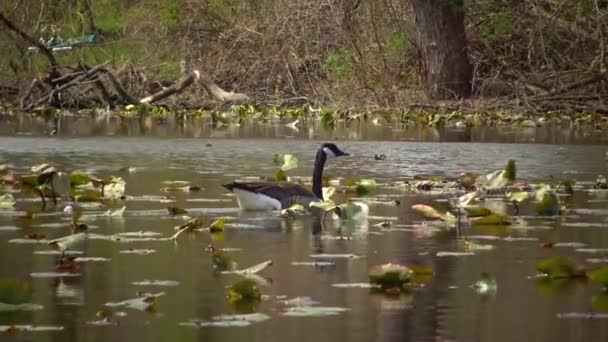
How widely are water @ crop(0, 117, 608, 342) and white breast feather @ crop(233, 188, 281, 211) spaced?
4.6 inches

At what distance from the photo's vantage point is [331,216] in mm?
11109

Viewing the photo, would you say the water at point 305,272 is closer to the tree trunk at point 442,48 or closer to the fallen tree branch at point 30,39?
the fallen tree branch at point 30,39

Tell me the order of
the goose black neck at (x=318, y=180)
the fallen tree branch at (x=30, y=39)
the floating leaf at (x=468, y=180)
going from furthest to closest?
the fallen tree branch at (x=30, y=39) → the floating leaf at (x=468, y=180) → the goose black neck at (x=318, y=180)

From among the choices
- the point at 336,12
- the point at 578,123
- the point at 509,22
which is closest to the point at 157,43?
the point at 336,12

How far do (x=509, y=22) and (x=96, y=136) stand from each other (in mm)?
9960

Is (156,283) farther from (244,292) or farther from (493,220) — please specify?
(493,220)

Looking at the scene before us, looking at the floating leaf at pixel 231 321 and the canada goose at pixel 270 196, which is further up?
the canada goose at pixel 270 196

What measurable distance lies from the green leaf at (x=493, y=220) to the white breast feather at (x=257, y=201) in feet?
5.10

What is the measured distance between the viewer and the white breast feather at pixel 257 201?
438 inches

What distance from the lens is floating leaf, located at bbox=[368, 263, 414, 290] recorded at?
7410mm

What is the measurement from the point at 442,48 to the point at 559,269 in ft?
65.7

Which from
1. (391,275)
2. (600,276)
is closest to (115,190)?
(391,275)

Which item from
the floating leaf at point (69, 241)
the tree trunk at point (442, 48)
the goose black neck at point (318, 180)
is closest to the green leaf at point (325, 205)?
the goose black neck at point (318, 180)

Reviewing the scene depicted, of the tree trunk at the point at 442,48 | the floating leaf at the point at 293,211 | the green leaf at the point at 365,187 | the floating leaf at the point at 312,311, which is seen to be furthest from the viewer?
the tree trunk at the point at 442,48
